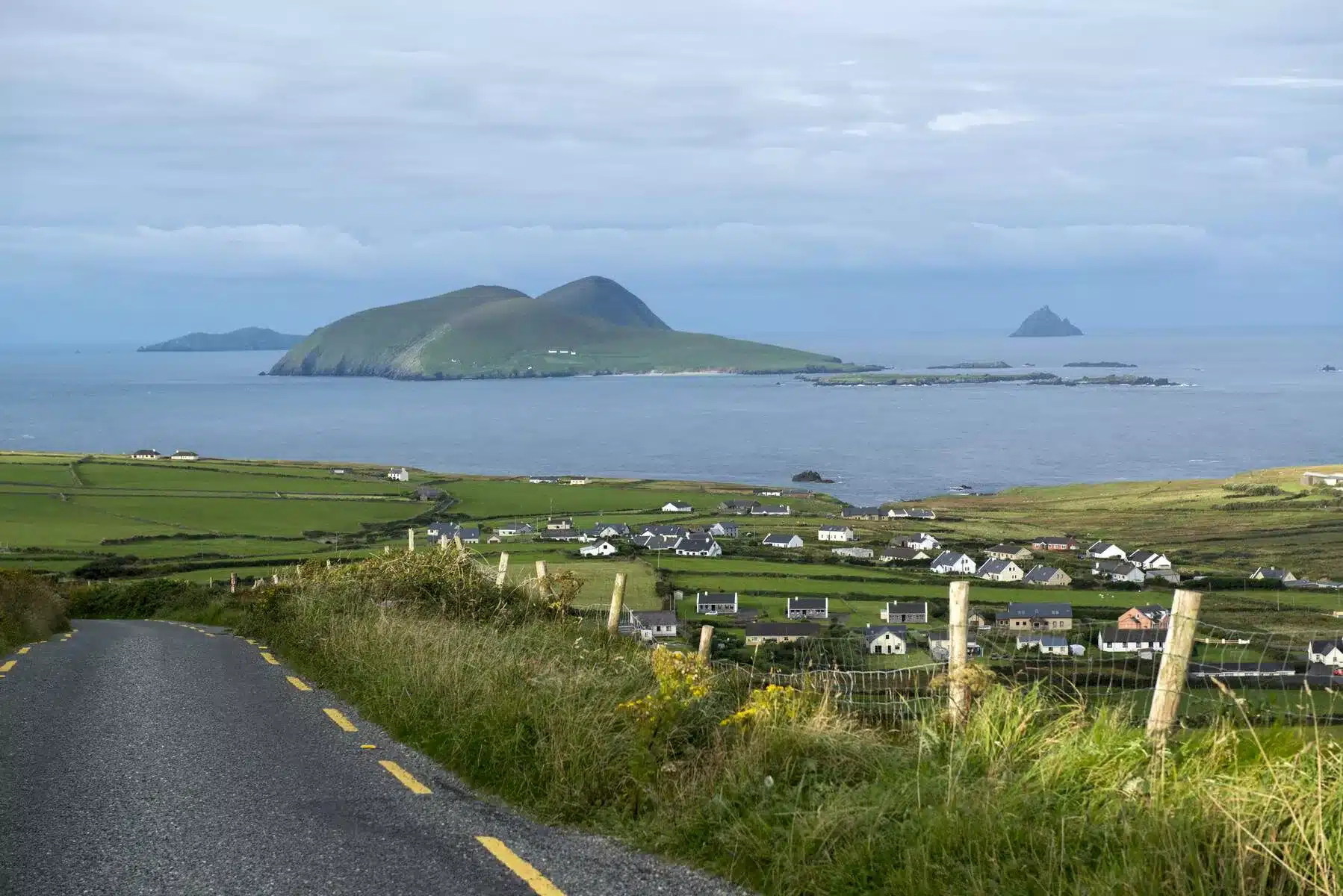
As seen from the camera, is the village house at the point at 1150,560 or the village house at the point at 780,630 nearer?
the village house at the point at 780,630

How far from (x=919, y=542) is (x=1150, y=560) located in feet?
36.5

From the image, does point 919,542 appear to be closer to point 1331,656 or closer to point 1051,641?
point 1051,641

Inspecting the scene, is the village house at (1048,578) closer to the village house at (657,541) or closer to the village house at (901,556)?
the village house at (901,556)

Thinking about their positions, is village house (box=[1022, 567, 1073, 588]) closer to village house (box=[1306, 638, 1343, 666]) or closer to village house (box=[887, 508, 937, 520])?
village house (box=[887, 508, 937, 520])

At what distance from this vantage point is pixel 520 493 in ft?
294

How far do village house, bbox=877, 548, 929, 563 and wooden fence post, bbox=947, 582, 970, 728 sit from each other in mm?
48089

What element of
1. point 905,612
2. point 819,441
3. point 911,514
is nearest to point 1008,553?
point 911,514

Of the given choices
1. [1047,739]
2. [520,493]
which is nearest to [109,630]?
[1047,739]

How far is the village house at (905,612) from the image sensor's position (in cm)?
3753

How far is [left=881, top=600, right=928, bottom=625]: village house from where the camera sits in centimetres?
3753

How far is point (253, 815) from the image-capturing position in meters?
7.75

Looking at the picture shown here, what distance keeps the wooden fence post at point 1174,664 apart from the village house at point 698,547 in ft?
163

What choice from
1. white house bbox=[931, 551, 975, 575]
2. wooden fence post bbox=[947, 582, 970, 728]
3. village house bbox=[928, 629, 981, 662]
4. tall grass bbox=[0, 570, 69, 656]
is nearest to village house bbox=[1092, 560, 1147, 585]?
white house bbox=[931, 551, 975, 575]

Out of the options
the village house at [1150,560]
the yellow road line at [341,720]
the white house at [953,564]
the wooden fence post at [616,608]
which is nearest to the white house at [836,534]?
the white house at [953,564]
